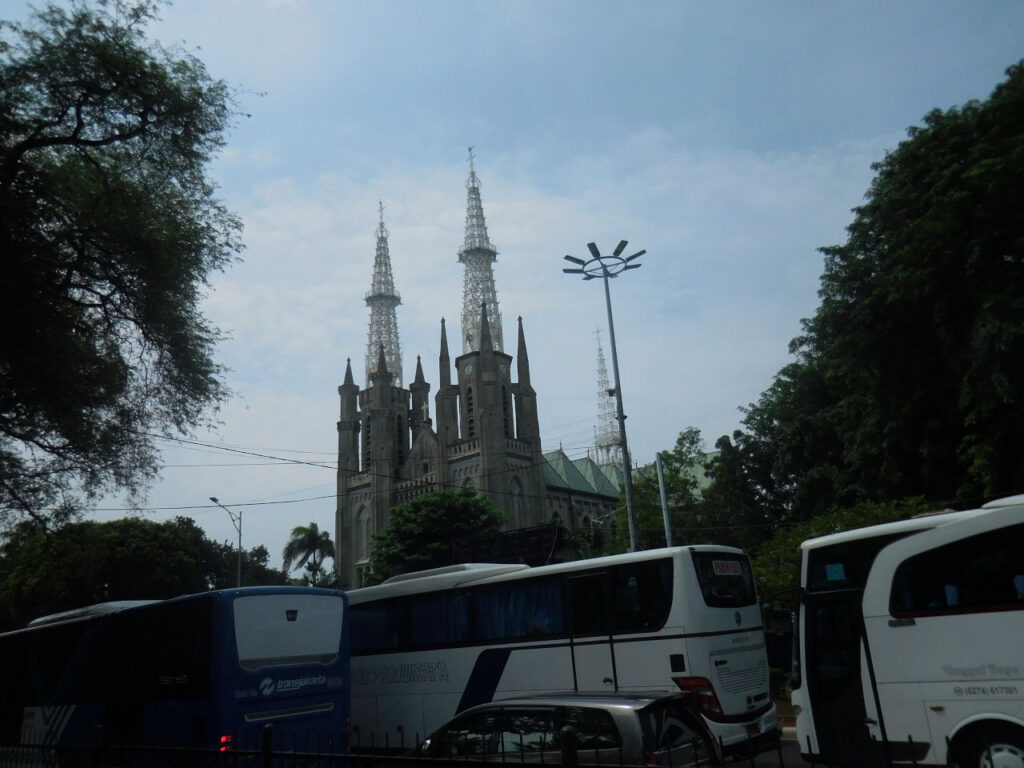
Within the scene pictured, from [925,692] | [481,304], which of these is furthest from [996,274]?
[481,304]

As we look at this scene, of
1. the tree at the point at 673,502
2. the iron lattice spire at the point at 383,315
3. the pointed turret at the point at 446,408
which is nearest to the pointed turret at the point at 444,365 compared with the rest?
the pointed turret at the point at 446,408

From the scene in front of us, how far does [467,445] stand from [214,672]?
54260 mm

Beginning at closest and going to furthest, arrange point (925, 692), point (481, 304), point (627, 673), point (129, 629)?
point (925, 692), point (627, 673), point (129, 629), point (481, 304)

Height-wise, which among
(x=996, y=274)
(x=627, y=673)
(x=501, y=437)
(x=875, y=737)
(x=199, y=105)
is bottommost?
(x=875, y=737)

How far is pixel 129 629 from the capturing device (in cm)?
1216

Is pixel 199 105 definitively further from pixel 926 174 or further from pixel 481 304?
pixel 481 304

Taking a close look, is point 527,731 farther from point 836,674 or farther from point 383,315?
point 383,315

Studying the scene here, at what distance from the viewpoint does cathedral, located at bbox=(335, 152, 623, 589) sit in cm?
6309

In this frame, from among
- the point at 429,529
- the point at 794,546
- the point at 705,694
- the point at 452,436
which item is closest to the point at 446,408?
the point at 452,436

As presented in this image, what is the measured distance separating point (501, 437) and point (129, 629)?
5067 centimetres

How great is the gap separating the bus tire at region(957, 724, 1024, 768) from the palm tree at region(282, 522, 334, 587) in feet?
A: 214

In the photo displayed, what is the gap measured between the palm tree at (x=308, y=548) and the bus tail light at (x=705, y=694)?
62289mm

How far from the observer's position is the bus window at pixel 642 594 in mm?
10633

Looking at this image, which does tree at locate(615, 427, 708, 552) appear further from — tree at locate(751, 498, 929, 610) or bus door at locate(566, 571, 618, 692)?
bus door at locate(566, 571, 618, 692)
